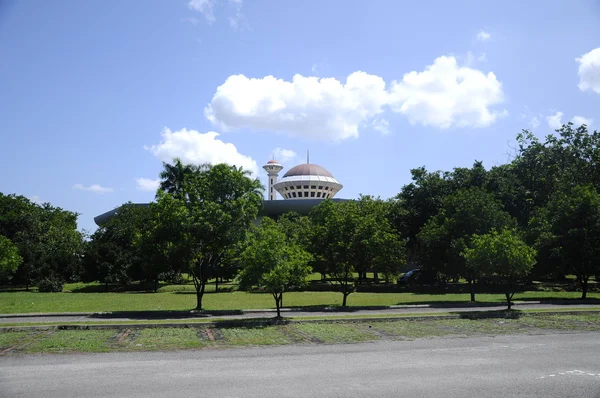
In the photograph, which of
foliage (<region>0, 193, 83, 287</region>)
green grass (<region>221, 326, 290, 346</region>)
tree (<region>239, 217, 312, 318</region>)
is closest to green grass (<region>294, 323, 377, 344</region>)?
green grass (<region>221, 326, 290, 346</region>)

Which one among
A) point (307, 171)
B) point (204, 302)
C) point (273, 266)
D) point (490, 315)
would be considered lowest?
point (204, 302)

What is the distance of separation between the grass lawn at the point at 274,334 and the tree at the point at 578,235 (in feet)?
35.5

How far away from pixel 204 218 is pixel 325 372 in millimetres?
14028

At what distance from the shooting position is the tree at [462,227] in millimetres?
30072

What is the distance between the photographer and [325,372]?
33.3 feet

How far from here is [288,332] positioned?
15898 millimetres

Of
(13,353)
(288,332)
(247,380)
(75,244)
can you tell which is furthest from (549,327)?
(75,244)

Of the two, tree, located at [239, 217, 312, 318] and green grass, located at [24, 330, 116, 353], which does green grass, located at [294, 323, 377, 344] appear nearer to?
tree, located at [239, 217, 312, 318]

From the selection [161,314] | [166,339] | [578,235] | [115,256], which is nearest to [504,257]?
[578,235]

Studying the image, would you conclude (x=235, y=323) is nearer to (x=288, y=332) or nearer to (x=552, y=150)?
(x=288, y=332)

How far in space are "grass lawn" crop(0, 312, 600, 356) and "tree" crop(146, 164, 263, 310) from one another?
6.94m

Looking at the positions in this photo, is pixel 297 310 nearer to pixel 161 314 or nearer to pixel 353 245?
pixel 353 245

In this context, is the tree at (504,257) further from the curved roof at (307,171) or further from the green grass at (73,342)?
the curved roof at (307,171)

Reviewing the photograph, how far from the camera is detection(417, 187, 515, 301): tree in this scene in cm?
3007
